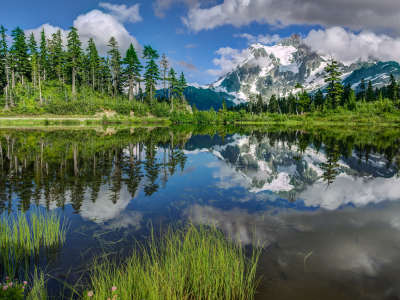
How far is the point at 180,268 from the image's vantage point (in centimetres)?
404

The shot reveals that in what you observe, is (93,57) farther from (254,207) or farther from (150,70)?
(254,207)

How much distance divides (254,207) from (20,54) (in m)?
72.3

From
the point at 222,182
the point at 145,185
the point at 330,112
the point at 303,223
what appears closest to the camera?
the point at 303,223

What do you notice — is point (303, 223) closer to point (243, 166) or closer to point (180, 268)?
point (180, 268)

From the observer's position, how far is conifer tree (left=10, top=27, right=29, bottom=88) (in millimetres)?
56766

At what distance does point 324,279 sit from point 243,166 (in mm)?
10409

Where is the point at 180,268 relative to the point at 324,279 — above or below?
above

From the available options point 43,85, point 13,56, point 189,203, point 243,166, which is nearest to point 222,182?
point 189,203

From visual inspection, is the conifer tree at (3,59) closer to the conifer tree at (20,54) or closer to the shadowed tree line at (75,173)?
the conifer tree at (20,54)

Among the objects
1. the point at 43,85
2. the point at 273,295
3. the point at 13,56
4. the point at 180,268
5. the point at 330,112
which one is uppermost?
the point at 13,56

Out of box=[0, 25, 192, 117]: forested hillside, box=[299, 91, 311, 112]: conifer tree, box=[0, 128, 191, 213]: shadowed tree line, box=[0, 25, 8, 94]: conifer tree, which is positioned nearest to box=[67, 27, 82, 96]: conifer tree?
box=[0, 25, 192, 117]: forested hillside

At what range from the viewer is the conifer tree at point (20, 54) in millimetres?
56766

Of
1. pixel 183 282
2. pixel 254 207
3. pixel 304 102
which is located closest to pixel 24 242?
pixel 183 282

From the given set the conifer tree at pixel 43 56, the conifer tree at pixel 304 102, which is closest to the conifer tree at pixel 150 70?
the conifer tree at pixel 43 56
